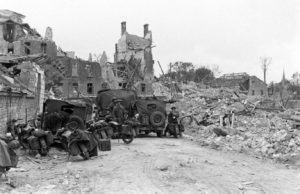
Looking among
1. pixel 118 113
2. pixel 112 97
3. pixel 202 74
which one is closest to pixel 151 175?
pixel 118 113

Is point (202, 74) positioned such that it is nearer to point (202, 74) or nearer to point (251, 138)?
point (202, 74)

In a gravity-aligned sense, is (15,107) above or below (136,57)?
below

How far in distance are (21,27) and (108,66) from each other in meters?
11.8

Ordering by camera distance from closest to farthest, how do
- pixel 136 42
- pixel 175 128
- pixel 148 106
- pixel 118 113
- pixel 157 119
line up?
pixel 118 113, pixel 175 128, pixel 157 119, pixel 148 106, pixel 136 42

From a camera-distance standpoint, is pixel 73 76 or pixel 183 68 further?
pixel 183 68

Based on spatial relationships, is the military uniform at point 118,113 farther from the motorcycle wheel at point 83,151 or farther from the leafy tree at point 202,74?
the leafy tree at point 202,74

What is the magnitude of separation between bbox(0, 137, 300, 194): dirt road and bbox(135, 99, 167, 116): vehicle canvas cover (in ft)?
22.7

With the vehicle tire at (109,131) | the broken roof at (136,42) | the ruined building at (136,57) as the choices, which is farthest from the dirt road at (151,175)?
the broken roof at (136,42)

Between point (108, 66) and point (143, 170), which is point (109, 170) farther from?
point (108, 66)

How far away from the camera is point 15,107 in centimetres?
1463

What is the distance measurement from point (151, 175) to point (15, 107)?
823 centimetres

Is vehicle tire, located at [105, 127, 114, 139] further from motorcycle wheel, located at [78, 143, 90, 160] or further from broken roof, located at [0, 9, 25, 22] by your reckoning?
broken roof, located at [0, 9, 25, 22]

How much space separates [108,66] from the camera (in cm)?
4778

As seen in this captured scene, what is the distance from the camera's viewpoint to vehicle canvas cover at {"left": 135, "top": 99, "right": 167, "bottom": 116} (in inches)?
731
